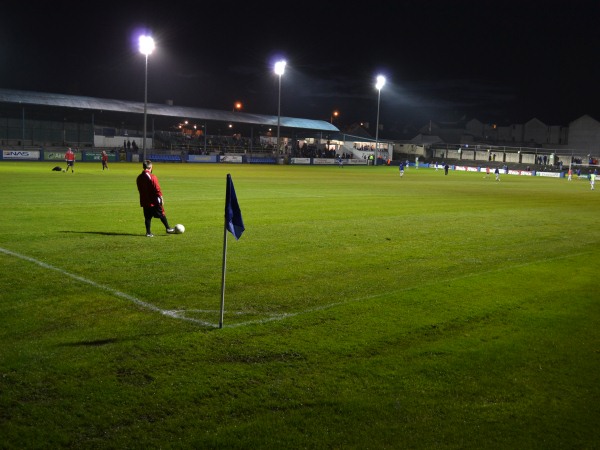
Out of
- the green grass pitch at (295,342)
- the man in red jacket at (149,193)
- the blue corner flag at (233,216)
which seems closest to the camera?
the green grass pitch at (295,342)

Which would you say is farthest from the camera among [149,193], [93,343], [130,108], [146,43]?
[130,108]

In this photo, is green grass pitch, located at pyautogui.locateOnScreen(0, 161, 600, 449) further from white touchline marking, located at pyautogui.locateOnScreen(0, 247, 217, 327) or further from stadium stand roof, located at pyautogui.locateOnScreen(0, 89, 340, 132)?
stadium stand roof, located at pyautogui.locateOnScreen(0, 89, 340, 132)

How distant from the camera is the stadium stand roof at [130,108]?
64.9 meters

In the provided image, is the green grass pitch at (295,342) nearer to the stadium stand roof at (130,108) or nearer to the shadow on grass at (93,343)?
the shadow on grass at (93,343)

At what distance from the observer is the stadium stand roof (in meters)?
64.9

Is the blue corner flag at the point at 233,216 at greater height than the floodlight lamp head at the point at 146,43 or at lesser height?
lesser

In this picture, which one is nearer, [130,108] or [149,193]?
[149,193]

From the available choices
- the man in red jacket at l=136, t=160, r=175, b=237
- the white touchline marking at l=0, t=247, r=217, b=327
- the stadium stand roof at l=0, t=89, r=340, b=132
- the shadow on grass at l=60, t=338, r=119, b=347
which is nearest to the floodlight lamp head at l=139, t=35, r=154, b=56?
the stadium stand roof at l=0, t=89, r=340, b=132

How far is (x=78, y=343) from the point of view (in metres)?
6.68

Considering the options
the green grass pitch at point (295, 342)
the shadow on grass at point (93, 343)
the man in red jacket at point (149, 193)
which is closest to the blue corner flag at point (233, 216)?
the green grass pitch at point (295, 342)

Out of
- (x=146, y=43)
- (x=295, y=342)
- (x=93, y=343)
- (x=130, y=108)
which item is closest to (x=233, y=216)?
(x=295, y=342)

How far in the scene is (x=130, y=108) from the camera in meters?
73.4

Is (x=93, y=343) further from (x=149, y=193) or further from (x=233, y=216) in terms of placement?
(x=149, y=193)

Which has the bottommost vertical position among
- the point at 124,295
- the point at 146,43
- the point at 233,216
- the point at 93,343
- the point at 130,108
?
the point at 93,343
